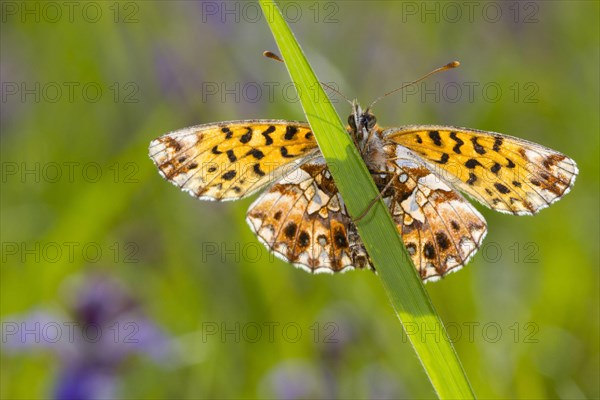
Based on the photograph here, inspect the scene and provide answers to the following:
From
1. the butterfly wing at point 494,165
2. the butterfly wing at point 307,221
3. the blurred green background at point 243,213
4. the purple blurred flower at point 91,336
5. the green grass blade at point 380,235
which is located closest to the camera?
the green grass blade at point 380,235

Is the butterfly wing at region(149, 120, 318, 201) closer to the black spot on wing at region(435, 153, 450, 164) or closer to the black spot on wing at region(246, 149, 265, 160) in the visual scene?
the black spot on wing at region(246, 149, 265, 160)

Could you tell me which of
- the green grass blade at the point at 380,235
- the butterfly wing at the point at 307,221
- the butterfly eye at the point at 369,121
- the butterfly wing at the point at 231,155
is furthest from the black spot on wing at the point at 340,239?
the green grass blade at the point at 380,235

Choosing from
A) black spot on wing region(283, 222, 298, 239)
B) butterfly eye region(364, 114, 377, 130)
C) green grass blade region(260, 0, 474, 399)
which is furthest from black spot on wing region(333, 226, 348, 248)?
green grass blade region(260, 0, 474, 399)

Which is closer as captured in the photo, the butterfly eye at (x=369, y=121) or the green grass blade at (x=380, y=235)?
the green grass blade at (x=380, y=235)

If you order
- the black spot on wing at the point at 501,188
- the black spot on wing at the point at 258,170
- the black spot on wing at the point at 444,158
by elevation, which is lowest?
the black spot on wing at the point at 501,188

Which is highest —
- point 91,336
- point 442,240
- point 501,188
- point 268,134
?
point 268,134

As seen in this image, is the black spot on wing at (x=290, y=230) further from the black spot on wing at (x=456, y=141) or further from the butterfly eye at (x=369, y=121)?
the black spot on wing at (x=456, y=141)

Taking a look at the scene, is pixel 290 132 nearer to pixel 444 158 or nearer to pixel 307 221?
pixel 307 221

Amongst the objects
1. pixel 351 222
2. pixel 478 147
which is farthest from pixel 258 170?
pixel 478 147
